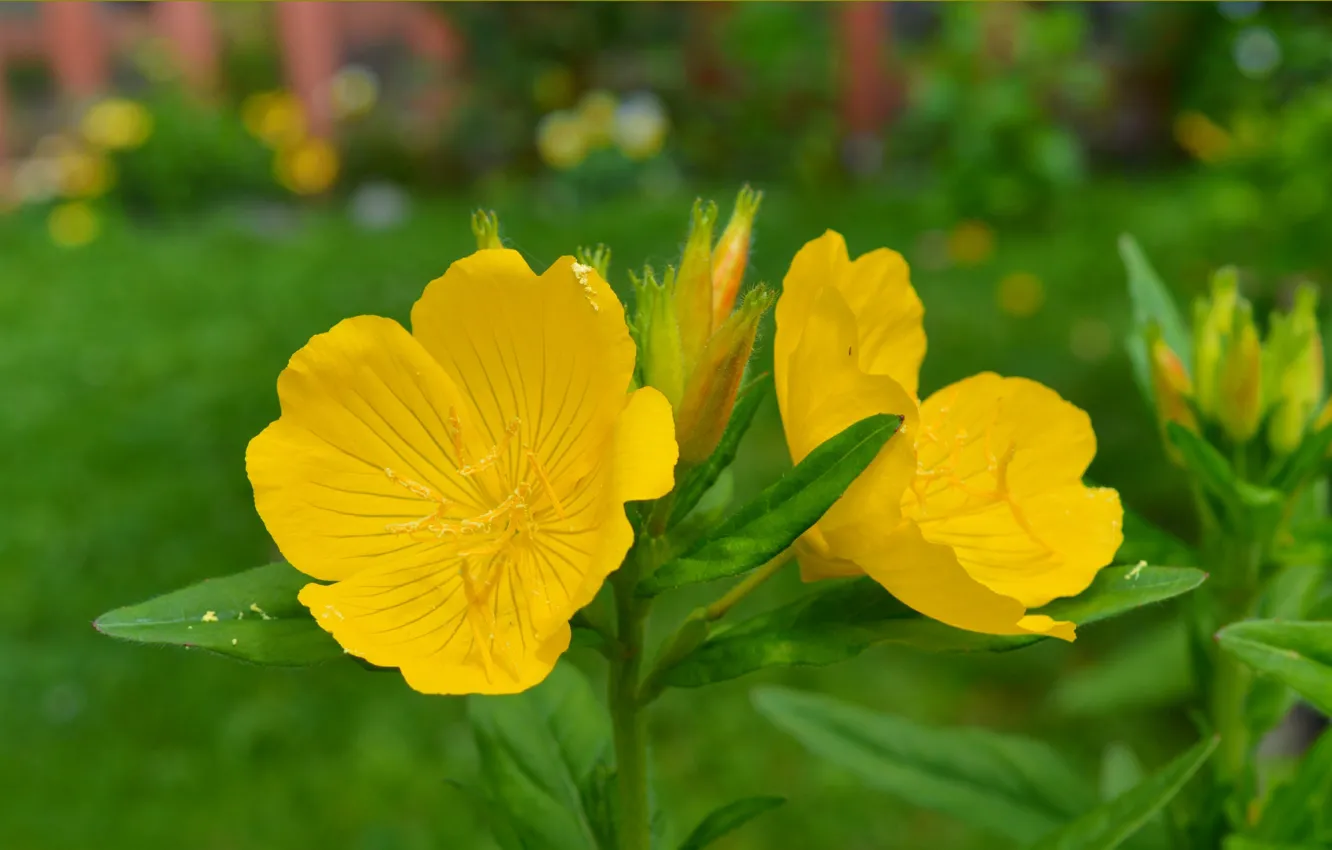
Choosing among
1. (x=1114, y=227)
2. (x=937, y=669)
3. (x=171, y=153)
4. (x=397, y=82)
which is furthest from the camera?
(x=397, y=82)

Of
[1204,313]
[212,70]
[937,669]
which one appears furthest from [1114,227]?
[212,70]

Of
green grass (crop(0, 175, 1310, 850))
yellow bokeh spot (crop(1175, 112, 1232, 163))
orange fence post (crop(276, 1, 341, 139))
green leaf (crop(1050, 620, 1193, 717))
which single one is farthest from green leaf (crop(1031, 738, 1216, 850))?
orange fence post (crop(276, 1, 341, 139))

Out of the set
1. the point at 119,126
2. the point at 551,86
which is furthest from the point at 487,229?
the point at 551,86

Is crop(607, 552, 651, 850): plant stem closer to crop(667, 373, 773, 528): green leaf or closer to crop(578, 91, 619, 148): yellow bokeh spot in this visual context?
crop(667, 373, 773, 528): green leaf

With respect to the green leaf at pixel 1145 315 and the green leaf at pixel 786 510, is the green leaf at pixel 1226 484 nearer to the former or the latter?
the green leaf at pixel 1145 315

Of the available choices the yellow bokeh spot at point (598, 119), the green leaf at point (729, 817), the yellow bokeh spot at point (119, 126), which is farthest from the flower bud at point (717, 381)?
the yellow bokeh spot at point (119, 126)

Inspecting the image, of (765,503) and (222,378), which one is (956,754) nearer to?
(765,503)
